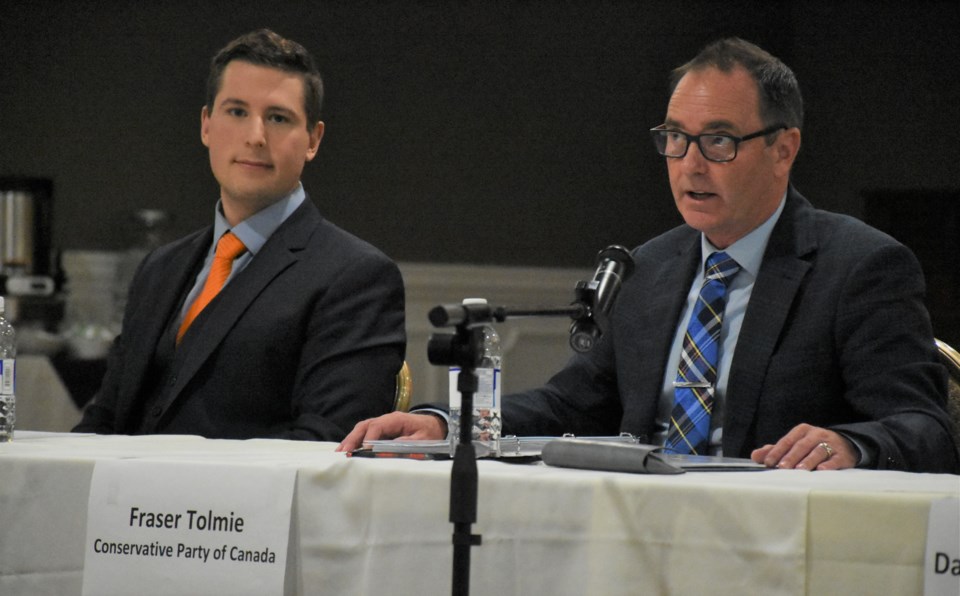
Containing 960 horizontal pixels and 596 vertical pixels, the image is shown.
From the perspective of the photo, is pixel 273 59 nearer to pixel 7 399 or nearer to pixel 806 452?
pixel 7 399

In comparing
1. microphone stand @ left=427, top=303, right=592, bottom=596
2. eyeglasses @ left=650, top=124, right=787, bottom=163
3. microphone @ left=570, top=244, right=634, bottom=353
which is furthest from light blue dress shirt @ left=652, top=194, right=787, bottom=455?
microphone stand @ left=427, top=303, right=592, bottom=596

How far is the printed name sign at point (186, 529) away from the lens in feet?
6.05

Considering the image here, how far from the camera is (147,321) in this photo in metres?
3.15

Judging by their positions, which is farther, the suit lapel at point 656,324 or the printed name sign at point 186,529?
the suit lapel at point 656,324

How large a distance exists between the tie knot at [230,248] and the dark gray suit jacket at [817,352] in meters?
0.85

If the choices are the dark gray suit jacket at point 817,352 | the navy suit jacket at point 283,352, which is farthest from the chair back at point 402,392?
the dark gray suit jacket at point 817,352

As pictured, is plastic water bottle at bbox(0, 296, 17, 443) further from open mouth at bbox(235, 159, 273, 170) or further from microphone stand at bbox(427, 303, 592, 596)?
microphone stand at bbox(427, 303, 592, 596)

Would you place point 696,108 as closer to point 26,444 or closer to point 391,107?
point 26,444

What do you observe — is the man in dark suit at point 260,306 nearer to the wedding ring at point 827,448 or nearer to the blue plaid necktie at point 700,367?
the blue plaid necktie at point 700,367

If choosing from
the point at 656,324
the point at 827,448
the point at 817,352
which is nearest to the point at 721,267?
the point at 656,324

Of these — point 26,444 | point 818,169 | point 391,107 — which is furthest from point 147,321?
point 818,169

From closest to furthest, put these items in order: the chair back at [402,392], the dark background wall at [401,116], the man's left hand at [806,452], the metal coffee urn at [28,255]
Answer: the man's left hand at [806,452] → the chair back at [402,392] → the metal coffee urn at [28,255] → the dark background wall at [401,116]

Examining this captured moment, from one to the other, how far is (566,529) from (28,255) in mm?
5520

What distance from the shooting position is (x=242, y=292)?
3004 mm
